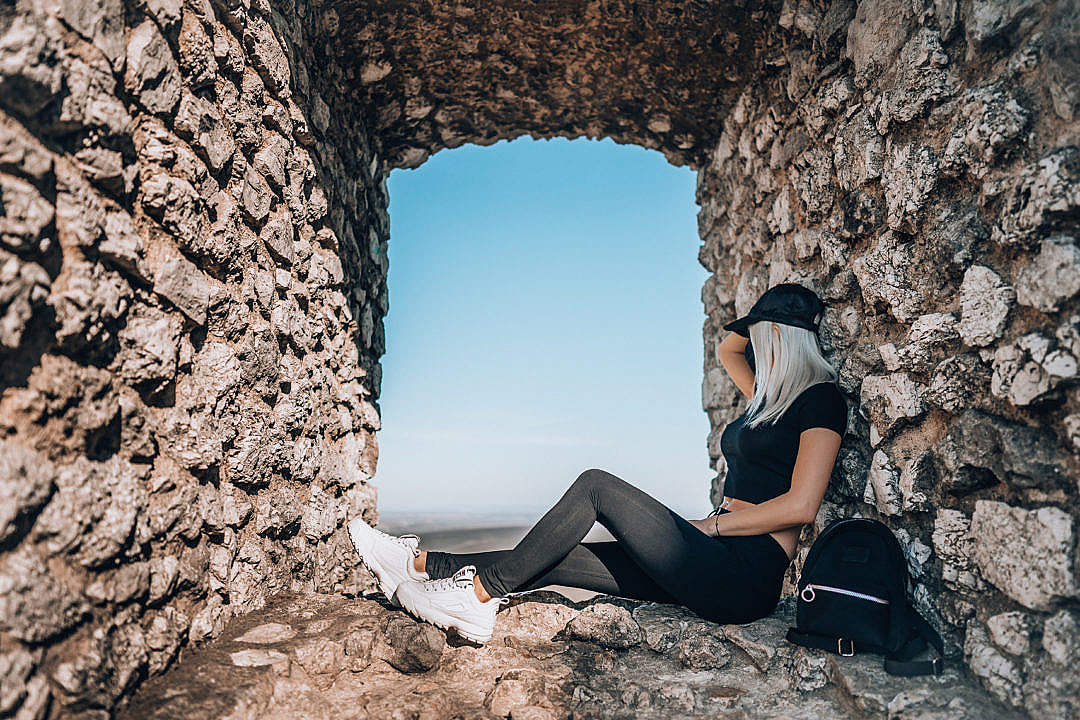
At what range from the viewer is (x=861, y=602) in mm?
1960

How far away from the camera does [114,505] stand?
156cm

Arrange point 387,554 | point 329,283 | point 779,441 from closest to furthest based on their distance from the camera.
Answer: point 779,441, point 387,554, point 329,283

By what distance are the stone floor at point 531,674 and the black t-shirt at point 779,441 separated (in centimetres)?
47

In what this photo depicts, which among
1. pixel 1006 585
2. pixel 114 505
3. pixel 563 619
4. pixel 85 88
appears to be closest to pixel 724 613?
pixel 563 619

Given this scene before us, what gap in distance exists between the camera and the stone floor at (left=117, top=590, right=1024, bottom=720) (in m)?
1.74

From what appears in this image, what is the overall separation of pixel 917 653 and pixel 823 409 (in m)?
0.76

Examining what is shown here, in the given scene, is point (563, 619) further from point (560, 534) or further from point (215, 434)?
point (215, 434)

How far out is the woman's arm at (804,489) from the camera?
2223mm

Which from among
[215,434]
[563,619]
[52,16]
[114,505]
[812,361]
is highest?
[52,16]

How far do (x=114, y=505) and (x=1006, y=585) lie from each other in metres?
2.09

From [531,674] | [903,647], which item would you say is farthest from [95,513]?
[903,647]

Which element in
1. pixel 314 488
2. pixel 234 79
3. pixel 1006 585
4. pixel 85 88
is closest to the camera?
pixel 85 88

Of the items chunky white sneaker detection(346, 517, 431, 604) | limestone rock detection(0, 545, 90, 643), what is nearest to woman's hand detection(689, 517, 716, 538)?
chunky white sneaker detection(346, 517, 431, 604)

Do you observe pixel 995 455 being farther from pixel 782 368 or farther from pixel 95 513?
pixel 95 513
